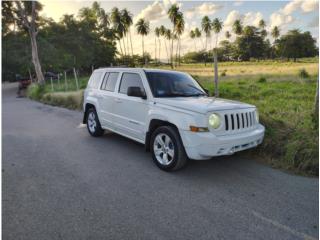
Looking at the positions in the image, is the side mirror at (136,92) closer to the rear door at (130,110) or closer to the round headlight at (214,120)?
the rear door at (130,110)

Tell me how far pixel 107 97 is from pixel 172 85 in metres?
1.66

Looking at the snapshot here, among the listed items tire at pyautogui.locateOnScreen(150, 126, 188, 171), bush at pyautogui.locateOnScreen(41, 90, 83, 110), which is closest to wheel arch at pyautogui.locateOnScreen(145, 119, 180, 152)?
tire at pyautogui.locateOnScreen(150, 126, 188, 171)

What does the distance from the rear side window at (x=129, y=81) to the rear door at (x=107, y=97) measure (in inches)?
11.3

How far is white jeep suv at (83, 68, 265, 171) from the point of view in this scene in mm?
4102

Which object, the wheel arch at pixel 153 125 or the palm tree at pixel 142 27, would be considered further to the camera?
the palm tree at pixel 142 27

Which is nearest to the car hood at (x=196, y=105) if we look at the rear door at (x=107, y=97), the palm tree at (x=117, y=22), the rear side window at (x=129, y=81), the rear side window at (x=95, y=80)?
the rear side window at (x=129, y=81)

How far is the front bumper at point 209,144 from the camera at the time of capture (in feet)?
13.2

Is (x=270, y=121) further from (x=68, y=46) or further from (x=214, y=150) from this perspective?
(x=68, y=46)

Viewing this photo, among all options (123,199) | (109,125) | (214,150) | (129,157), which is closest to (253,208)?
(214,150)

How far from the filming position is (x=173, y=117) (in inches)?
172

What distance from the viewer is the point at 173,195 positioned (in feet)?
12.4

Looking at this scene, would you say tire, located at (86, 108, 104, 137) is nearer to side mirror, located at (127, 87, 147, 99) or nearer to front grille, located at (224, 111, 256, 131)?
side mirror, located at (127, 87, 147, 99)

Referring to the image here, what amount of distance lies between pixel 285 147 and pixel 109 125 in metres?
3.72

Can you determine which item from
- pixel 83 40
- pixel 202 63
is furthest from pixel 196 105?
pixel 83 40
